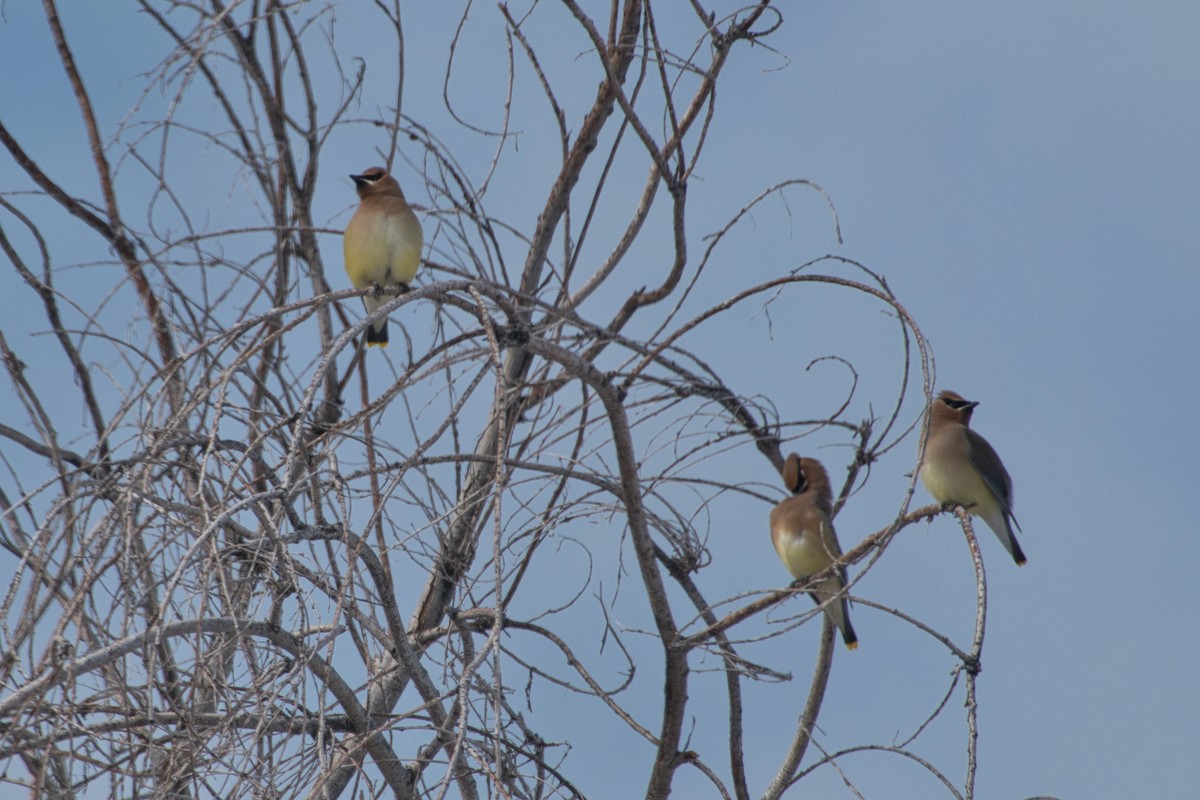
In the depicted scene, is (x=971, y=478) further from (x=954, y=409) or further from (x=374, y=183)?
(x=374, y=183)

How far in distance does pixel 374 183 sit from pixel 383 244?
65cm

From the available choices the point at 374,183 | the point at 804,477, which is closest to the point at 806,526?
the point at 804,477

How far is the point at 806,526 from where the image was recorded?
18.7 ft

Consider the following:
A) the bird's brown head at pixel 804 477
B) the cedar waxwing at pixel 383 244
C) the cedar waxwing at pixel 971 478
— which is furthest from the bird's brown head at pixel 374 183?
the cedar waxwing at pixel 971 478

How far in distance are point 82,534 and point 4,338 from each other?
1.81 meters

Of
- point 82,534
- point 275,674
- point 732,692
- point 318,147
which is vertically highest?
point 318,147

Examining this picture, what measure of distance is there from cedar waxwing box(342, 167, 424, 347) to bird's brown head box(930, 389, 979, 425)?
2.68 m

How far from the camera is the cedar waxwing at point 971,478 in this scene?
605 cm

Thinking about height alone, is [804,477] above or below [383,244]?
below

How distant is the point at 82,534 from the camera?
2.91 meters

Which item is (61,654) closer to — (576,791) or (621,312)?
(576,791)

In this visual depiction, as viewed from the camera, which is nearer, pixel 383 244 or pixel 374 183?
pixel 383 244

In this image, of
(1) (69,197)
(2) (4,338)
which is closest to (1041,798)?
(2) (4,338)

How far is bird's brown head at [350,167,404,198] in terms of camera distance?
611cm
